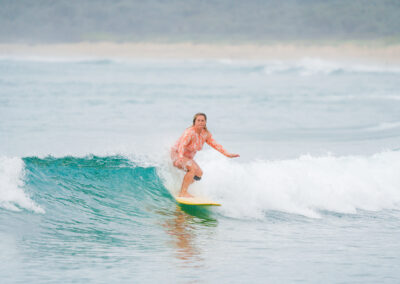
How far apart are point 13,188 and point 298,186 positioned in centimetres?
481

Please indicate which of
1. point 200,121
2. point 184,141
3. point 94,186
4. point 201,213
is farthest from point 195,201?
point 94,186

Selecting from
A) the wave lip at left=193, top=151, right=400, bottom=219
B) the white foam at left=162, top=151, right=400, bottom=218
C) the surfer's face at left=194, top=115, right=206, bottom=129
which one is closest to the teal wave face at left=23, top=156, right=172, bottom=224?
the white foam at left=162, top=151, right=400, bottom=218

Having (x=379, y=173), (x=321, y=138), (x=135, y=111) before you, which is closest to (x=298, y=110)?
(x=135, y=111)

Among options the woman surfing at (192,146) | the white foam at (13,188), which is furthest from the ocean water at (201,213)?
the woman surfing at (192,146)

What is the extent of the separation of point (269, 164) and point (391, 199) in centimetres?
257

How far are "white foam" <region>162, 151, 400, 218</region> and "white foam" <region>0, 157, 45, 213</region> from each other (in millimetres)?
2444

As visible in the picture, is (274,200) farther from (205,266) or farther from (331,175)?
(205,266)

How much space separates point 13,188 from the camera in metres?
9.50

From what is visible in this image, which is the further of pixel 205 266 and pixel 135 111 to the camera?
pixel 135 111

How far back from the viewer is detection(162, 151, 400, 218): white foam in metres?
9.87

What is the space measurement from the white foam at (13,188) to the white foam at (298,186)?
8.02 ft

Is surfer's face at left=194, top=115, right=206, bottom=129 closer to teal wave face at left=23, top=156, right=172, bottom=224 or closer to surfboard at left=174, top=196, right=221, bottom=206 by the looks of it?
surfboard at left=174, top=196, right=221, bottom=206

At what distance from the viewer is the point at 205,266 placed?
6449 mm

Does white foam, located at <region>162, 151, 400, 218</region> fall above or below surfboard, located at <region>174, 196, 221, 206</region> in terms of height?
above
